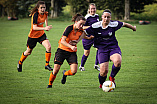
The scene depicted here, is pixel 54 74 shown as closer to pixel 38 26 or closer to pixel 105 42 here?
pixel 105 42

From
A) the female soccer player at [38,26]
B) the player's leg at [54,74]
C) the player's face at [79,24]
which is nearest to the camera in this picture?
the player's face at [79,24]

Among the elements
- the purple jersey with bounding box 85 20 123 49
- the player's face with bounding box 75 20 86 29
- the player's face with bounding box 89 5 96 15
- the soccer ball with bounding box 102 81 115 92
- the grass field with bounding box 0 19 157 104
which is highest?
the player's face with bounding box 89 5 96 15

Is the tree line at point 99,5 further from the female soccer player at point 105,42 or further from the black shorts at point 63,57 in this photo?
the black shorts at point 63,57

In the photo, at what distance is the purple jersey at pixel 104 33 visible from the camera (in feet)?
23.6

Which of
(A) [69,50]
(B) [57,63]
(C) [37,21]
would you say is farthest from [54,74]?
(C) [37,21]

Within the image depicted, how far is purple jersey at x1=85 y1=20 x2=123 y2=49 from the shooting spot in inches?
283

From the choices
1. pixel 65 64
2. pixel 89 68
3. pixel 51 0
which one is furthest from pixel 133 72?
pixel 51 0

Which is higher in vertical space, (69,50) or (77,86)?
(69,50)

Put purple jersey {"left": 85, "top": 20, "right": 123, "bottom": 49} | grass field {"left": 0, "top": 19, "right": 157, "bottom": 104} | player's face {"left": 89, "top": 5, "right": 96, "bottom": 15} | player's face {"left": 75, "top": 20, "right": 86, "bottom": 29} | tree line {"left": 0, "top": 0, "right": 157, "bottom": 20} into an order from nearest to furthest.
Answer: grass field {"left": 0, "top": 19, "right": 157, "bottom": 104} < player's face {"left": 75, "top": 20, "right": 86, "bottom": 29} < purple jersey {"left": 85, "top": 20, "right": 123, "bottom": 49} < player's face {"left": 89, "top": 5, "right": 96, "bottom": 15} < tree line {"left": 0, "top": 0, "right": 157, "bottom": 20}

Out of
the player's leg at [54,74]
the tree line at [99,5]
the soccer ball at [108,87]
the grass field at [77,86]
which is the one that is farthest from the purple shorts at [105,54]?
the tree line at [99,5]

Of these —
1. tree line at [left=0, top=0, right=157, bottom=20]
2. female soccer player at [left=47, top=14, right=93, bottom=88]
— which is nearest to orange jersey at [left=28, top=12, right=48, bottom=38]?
female soccer player at [left=47, top=14, right=93, bottom=88]

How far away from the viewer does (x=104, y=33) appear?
718 centimetres

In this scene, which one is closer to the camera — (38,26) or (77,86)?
(77,86)

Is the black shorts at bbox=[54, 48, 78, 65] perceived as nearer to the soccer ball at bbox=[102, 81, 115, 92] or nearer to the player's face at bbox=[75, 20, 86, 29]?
the player's face at bbox=[75, 20, 86, 29]
